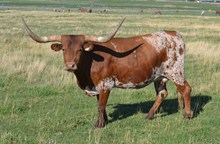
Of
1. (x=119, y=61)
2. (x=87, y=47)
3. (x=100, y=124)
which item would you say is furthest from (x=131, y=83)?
(x=87, y=47)

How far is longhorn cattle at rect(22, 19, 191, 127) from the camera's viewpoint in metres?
8.73

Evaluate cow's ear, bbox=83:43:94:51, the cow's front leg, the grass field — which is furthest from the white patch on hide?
cow's ear, bbox=83:43:94:51

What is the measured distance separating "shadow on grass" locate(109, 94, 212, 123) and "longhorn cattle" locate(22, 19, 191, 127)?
0.65m

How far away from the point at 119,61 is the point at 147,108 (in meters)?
2.22

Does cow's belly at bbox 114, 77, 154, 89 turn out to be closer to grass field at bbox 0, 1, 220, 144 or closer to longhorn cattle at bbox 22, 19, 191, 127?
longhorn cattle at bbox 22, 19, 191, 127

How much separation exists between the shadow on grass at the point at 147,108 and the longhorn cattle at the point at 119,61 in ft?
2.13

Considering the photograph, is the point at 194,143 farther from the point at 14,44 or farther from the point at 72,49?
the point at 14,44

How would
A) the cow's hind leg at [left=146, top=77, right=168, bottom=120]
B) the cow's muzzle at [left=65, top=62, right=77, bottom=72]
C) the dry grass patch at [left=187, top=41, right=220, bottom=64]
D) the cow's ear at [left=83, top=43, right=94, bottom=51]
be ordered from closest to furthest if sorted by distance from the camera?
1. the cow's muzzle at [left=65, top=62, right=77, bottom=72]
2. the cow's ear at [left=83, top=43, right=94, bottom=51]
3. the cow's hind leg at [left=146, top=77, right=168, bottom=120]
4. the dry grass patch at [left=187, top=41, right=220, bottom=64]

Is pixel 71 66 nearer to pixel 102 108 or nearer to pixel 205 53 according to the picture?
pixel 102 108

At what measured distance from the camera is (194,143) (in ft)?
26.2

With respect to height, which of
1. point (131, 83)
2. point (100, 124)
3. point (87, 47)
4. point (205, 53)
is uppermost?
point (87, 47)

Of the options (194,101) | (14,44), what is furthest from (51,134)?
(14,44)

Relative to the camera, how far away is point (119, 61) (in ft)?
30.6

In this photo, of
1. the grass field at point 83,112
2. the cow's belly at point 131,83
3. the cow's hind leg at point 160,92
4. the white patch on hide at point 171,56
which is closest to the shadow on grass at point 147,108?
the grass field at point 83,112
